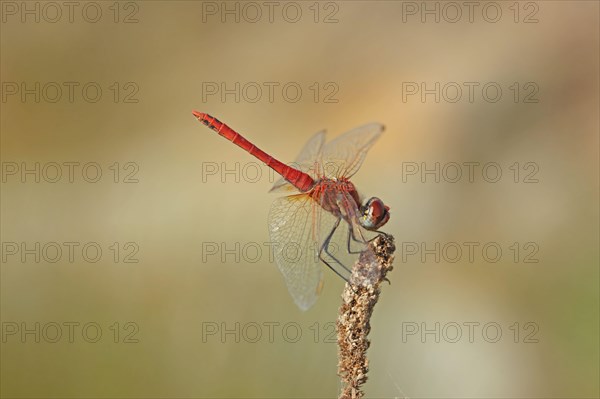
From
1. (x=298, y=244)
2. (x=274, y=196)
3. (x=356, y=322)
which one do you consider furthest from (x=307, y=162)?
(x=274, y=196)

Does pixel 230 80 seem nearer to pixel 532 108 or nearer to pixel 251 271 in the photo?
pixel 251 271

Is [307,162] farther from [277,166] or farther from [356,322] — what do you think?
[356,322]

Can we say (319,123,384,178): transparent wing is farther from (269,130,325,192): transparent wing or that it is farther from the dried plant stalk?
the dried plant stalk

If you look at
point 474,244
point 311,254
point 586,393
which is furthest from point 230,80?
point 586,393

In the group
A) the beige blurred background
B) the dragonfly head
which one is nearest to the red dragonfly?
the dragonfly head

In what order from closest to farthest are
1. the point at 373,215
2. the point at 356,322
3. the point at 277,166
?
1. the point at 356,322
2. the point at 373,215
3. the point at 277,166

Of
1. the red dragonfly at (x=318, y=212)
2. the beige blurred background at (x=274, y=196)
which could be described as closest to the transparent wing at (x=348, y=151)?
the red dragonfly at (x=318, y=212)
